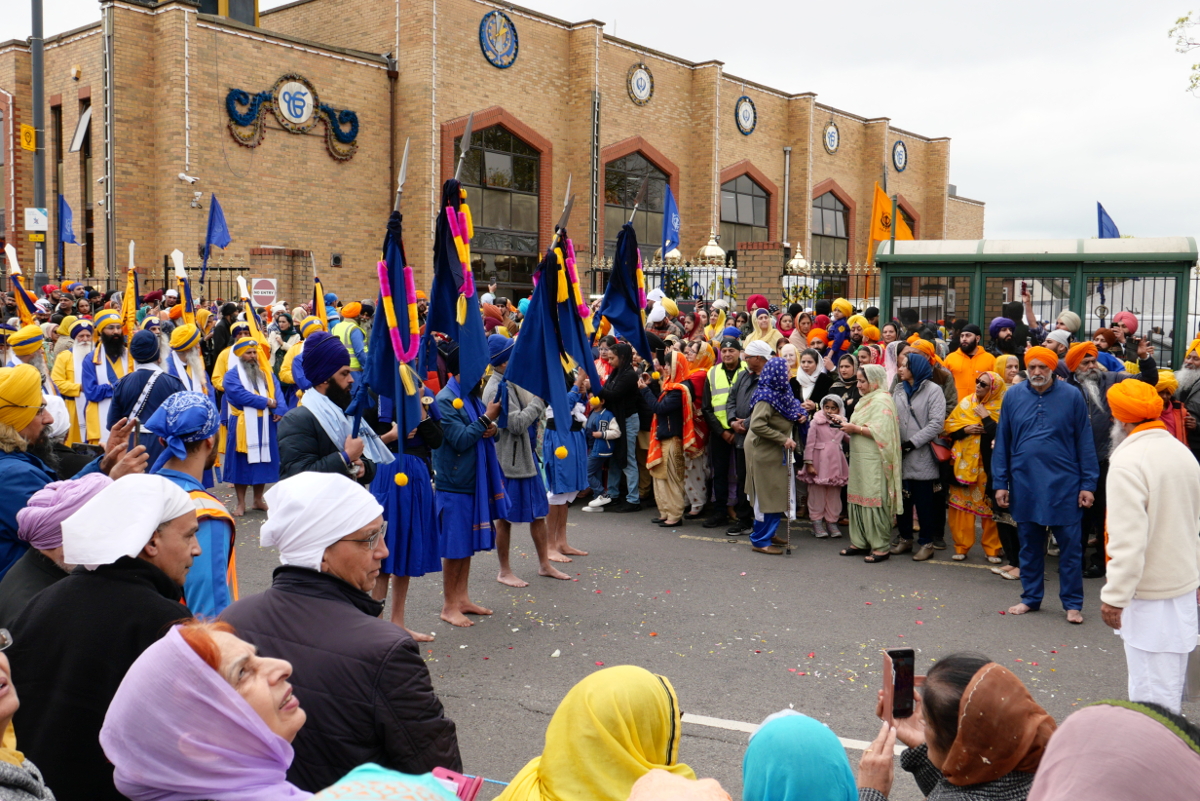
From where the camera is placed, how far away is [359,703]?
2.50 metres

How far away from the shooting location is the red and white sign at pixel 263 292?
19.2m

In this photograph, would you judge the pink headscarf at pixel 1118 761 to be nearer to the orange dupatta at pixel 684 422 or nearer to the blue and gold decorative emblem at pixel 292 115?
the orange dupatta at pixel 684 422

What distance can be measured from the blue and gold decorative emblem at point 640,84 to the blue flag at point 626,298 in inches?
798

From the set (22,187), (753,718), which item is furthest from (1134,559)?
(22,187)

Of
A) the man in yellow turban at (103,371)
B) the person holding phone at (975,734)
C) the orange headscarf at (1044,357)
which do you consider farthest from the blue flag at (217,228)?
the person holding phone at (975,734)

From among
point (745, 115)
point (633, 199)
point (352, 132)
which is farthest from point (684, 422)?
point (745, 115)

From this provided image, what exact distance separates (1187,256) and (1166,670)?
10.2 m

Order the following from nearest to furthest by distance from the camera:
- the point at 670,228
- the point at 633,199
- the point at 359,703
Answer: the point at 359,703 → the point at 670,228 → the point at 633,199

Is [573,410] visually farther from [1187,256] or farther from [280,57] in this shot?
[280,57]

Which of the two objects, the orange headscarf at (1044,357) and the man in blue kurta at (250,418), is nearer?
the orange headscarf at (1044,357)

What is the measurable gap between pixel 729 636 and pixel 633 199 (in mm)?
23823

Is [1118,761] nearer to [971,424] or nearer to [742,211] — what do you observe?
[971,424]

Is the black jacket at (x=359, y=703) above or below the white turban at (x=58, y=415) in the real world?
below

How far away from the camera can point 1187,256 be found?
1287 cm
